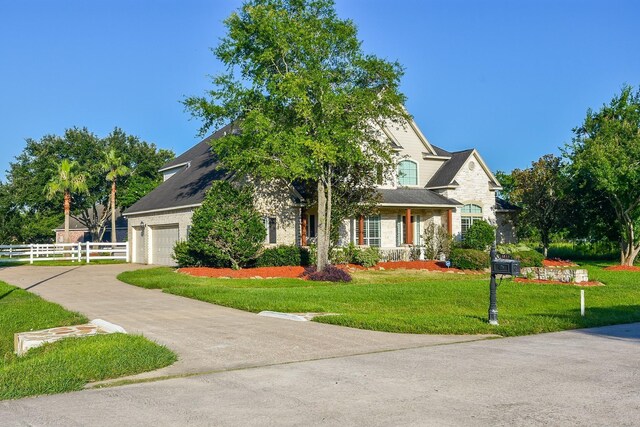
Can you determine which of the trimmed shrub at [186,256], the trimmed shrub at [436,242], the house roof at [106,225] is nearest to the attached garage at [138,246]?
the trimmed shrub at [186,256]

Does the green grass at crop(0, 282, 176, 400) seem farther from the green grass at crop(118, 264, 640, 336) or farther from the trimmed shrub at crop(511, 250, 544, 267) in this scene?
the trimmed shrub at crop(511, 250, 544, 267)

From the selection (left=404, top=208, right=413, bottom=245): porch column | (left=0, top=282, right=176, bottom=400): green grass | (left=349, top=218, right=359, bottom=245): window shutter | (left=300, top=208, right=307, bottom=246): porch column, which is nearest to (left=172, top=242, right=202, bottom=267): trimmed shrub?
(left=300, top=208, right=307, bottom=246): porch column

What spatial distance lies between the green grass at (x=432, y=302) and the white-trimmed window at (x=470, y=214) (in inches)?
466

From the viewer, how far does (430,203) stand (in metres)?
33.9

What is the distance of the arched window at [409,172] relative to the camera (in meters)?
36.7

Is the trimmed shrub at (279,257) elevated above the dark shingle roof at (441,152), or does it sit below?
below

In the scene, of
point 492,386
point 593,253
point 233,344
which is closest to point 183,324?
point 233,344

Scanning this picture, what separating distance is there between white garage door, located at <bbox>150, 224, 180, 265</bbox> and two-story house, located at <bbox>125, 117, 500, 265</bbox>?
0.05 m

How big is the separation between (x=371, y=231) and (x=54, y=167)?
32203 millimetres

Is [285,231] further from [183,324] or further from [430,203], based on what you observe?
[183,324]

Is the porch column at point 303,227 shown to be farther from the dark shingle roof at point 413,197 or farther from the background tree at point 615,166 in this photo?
the background tree at point 615,166

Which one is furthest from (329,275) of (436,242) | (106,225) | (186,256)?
(106,225)

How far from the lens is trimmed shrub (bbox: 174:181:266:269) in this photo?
2656cm

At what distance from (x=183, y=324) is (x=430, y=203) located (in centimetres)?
2221
